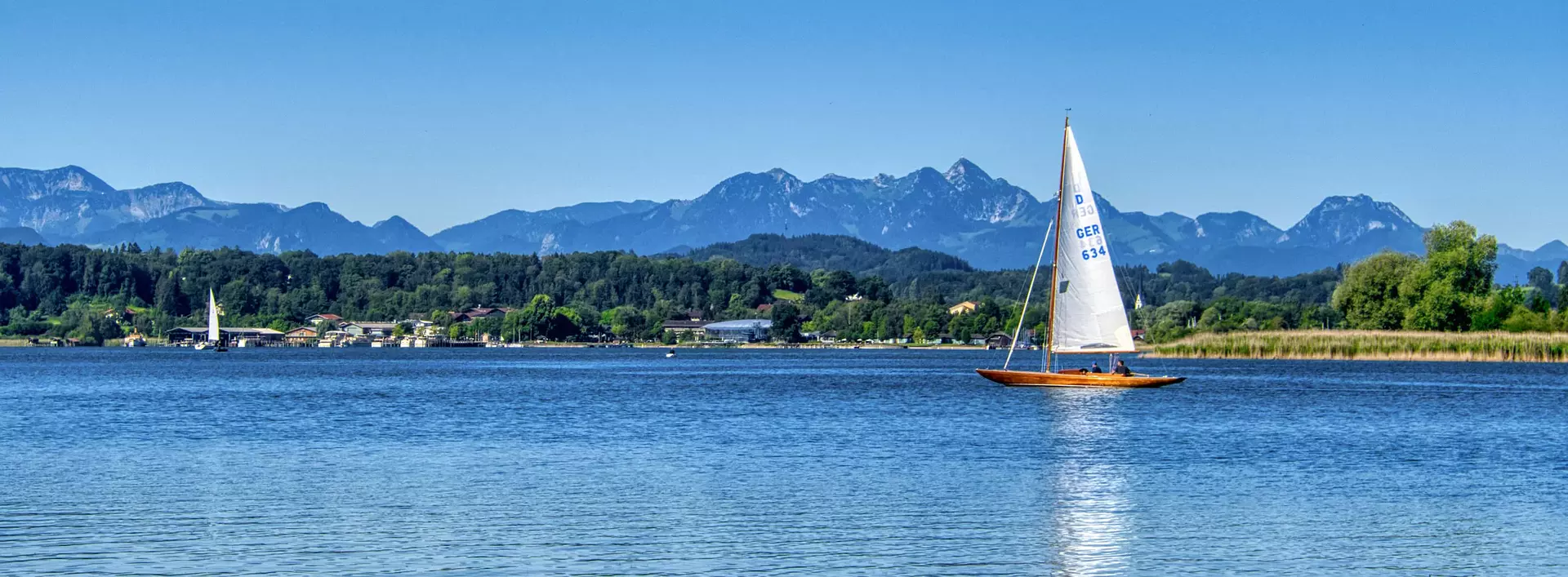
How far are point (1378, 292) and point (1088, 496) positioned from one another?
105382 millimetres

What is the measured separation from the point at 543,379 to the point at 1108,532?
74.1 metres

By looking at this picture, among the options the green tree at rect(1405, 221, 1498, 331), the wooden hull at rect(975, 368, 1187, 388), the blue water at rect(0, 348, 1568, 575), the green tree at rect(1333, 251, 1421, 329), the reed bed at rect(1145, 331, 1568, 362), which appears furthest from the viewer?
the green tree at rect(1333, 251, 1421, 329)

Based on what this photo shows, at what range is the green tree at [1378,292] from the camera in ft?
419

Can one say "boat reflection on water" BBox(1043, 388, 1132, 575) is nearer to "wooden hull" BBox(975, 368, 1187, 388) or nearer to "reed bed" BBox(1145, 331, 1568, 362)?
"wooden hull" BBox(975, 368, 1187, 388)

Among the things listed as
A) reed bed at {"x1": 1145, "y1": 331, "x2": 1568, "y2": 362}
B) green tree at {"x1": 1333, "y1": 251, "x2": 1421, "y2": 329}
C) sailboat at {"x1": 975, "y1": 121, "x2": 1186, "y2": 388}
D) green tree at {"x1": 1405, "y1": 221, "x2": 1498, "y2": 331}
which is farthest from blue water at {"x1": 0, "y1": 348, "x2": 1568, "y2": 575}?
green tree at {"x1": 1333, "y1": 251, "x2": 1421, "y2": 329}

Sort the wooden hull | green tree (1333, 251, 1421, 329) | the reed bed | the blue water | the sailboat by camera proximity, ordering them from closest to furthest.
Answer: the blue water < the sailboat < the wooden hull < the reed bed < green tree (1333, 251, 1421, 329)

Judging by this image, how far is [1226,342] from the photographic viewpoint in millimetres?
117438

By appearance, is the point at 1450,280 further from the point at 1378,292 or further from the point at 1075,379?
the point at 1075,379

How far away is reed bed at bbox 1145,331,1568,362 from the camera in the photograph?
104m

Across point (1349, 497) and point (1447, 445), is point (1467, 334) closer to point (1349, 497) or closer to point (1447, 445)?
point (1447, 445)

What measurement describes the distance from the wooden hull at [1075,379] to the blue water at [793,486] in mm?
805

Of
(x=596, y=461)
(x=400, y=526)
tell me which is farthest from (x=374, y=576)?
(x=596, y=461)

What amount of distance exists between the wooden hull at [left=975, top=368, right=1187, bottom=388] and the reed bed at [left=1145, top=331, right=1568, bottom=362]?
42956 millimetres

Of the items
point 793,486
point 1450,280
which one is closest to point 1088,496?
point 793,486
